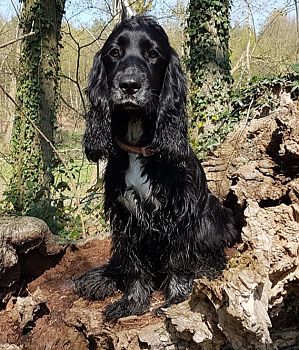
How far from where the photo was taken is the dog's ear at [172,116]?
345 cm

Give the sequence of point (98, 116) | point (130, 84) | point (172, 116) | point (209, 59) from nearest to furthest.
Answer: point (130, 84)
point (172, 116)
point (98, 116)
point (209, 59)

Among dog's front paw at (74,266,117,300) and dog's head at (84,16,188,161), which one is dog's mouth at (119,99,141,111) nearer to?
dog's head at (84,16,188,161)

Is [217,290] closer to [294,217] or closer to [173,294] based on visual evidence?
[294,217]

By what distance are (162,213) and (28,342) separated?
51.9 inches

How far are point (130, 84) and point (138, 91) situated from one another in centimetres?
8

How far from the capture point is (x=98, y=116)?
3.63 m

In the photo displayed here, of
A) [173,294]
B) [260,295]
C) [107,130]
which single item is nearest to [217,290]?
[260,295]

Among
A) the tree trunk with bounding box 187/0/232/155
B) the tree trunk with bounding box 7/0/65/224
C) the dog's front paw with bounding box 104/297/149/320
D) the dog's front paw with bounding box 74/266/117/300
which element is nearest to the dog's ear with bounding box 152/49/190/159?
the dog's front paw with bounding box 104/297/149/320

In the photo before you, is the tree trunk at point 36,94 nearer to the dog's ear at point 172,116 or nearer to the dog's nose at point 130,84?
the dog's ear at point 172,116

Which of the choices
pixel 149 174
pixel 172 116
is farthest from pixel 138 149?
pixel 172 116

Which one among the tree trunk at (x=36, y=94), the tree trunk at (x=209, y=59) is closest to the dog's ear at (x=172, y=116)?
the tree trunk at (x=209, y=59)

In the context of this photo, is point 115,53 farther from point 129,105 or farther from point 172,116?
point 172,116

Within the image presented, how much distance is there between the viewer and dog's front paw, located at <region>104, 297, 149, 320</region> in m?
3.49

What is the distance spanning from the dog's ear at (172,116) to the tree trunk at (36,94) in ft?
15.5
